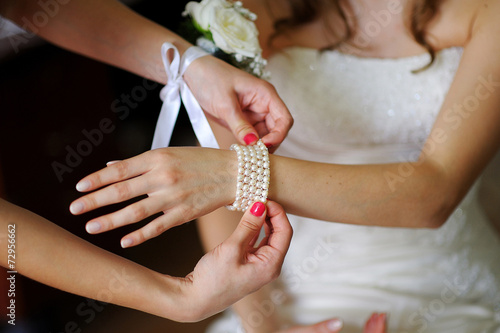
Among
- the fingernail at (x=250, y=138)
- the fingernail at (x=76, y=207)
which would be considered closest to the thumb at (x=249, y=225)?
the fingernail at (x=250, y=138)

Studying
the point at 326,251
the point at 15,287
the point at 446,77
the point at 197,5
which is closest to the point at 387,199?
the point at 326,251

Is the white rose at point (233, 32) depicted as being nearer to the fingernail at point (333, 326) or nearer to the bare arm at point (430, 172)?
the bare arm at point (430, 172)

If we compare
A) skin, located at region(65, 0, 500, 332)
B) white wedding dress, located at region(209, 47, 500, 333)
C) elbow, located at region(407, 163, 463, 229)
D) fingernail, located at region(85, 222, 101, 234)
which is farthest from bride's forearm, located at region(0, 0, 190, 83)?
elbow, located at region(407, 163, 463, 229)

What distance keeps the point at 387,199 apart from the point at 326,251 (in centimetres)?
29

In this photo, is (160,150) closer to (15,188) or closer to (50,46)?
(15,188)

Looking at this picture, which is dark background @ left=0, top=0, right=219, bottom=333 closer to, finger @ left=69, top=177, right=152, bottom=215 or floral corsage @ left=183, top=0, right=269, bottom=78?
finger @ left=69, top=177, right=152, bottom=215

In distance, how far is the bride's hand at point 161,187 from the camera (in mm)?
627

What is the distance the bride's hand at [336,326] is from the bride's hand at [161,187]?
14.5 inches

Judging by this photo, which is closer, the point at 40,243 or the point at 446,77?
the point at 40,243

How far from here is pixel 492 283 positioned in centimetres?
113

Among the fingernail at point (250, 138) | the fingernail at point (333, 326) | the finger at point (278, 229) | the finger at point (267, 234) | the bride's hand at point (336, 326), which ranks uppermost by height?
the fingernail at point (250, 138)

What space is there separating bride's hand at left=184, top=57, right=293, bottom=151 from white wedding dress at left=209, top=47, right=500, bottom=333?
0.31 meters

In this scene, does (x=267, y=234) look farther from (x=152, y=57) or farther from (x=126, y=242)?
(x=152, y=57)

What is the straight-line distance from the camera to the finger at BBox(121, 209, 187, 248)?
0.64 m
